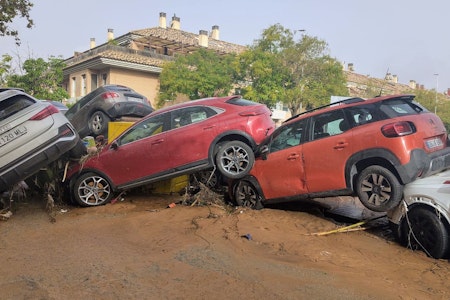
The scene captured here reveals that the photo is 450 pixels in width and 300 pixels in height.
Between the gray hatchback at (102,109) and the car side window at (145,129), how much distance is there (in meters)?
2.22

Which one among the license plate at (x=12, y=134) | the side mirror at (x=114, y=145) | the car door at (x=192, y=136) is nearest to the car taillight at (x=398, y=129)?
the car door at (x=192, y=136)

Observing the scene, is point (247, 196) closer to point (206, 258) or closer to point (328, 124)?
point (328, 124)

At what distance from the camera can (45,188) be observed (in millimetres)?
7805

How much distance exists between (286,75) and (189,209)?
23.0 meters

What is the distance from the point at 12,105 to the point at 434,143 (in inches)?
258

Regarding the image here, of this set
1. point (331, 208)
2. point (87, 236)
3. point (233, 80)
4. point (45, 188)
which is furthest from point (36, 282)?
point (233, 80)

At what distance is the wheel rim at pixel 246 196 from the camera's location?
7.04m

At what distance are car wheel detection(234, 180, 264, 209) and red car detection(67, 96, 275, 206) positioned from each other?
373mm

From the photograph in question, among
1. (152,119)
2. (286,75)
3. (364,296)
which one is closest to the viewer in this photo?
(364,296)

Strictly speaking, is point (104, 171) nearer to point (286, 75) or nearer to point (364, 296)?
point (364, 296)

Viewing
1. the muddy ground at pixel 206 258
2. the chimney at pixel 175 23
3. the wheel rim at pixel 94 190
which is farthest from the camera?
the chimney at pixel 175 23

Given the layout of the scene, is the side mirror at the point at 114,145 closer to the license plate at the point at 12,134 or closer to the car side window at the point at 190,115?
the car side window at the point at 190,115

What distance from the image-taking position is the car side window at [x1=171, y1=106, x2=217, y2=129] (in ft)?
22.9

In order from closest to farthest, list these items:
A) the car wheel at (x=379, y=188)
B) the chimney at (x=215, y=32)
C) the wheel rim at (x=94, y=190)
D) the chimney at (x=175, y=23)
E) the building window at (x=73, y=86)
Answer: the car wheel at (x=379, y=188) < the wheel rim at (x=94, y=190) < the building window at (x=73, y=86) < the chimney at (x=175, y=23) < the chimney at (x=215, y=32)
